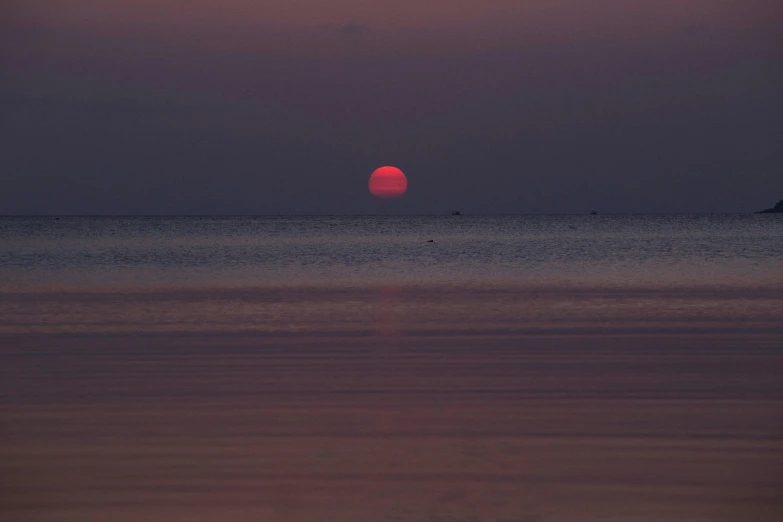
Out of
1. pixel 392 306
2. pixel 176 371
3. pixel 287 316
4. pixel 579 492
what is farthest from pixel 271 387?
pixel 392 306

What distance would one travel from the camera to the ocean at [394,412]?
640cm

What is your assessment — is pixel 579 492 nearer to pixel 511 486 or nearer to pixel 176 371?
pixel 511 486

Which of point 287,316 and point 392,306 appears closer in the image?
point 287,316

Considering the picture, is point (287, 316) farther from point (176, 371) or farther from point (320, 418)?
point (320, 418)

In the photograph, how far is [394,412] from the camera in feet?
29.3

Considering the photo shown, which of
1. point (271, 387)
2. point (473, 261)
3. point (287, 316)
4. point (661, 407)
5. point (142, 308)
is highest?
point (473, 261)

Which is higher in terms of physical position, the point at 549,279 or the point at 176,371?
the point at 549,279

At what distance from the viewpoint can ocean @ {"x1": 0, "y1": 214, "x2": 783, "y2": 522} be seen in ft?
21.0

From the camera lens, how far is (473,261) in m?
40.8

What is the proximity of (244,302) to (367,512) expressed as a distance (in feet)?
49.1

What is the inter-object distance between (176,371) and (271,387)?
5.42 feet

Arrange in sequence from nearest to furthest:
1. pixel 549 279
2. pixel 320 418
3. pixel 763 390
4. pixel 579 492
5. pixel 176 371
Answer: pixel 579 492
pixel 320 418
pixel 763 390
pixel 176 371
pixel 549 279

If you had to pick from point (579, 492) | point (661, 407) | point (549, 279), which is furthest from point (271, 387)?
point (549, 279)

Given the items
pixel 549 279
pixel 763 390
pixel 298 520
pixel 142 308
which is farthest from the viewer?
pixel 549 279
